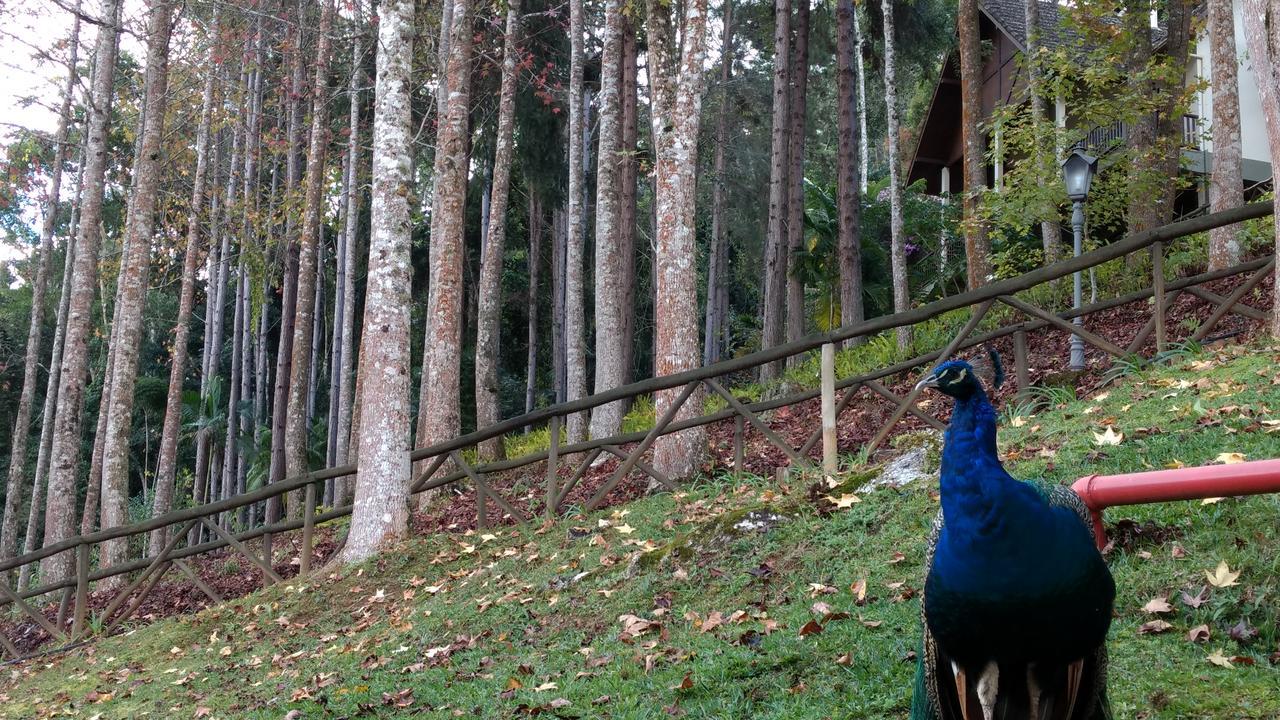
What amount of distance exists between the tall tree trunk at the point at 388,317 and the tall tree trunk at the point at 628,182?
5.16m

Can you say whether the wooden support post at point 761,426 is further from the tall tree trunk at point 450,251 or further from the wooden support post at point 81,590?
the wooden support post at point 81,590

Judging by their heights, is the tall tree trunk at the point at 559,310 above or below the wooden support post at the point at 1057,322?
above

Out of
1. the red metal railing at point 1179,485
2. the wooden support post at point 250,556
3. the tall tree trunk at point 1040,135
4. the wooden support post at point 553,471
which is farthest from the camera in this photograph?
the tall tree trunk at point 1040,135

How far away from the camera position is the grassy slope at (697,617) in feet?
15.2

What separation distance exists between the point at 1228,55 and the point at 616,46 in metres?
7.49

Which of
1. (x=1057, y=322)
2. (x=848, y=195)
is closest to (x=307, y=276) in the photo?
(x=848, y=195)

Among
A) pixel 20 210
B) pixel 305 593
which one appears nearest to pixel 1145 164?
pixel 305 593

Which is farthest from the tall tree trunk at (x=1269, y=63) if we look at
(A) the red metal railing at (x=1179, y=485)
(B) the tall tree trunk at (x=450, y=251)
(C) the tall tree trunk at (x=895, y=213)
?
(B) the tall tree trunk at (x=450, y=251)

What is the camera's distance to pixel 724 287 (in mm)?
28562

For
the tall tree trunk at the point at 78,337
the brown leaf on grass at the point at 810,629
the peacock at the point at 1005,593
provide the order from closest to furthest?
the peacock at the point at 1005,593 < the brown leaf on grass at the point at 810,629 < the tall tree trunk at the point at 78,337

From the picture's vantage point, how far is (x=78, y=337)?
1395cm

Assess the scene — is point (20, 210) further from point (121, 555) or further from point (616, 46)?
point (616, 46)

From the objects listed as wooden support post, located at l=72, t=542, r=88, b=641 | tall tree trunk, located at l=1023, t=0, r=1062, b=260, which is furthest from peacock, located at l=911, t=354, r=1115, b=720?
tall tree trunk, located at l=1023, t=0, r=1062, b=260

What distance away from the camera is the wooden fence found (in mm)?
9000
